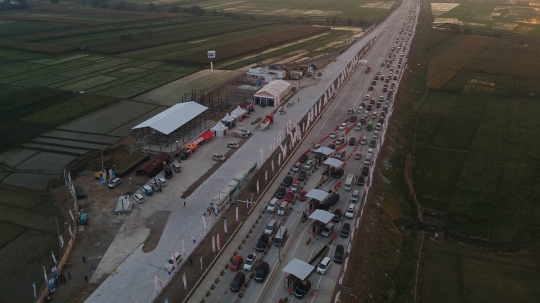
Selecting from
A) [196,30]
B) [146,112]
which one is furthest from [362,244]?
[196,30]

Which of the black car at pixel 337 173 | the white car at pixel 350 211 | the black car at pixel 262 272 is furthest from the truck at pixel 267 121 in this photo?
the black car at pixel 262 272

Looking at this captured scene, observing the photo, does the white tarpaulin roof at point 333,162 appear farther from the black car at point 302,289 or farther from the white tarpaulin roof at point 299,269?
the black car at point 302,289

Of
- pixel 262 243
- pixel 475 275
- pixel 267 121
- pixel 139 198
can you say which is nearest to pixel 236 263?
pixel 262 243

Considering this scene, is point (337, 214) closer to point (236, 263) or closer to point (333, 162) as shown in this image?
point (333, 162)

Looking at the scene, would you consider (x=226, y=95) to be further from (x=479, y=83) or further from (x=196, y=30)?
(x=196, y=30)

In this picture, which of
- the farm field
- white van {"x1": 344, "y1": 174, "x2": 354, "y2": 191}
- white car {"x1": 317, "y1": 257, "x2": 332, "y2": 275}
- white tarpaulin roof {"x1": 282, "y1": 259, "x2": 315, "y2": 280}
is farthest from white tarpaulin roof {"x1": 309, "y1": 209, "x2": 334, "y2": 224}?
the farm field
